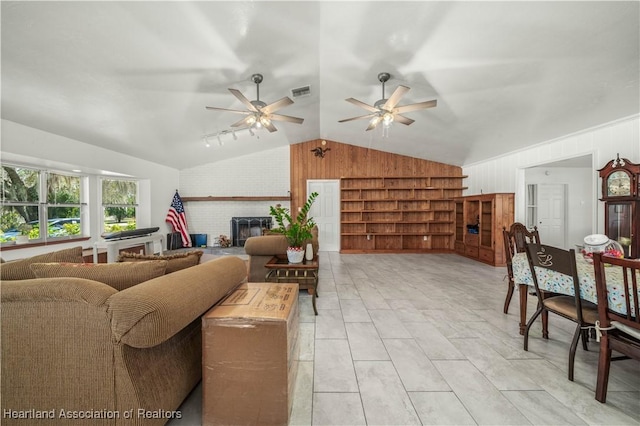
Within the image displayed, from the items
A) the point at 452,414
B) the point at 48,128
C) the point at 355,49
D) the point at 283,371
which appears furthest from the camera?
the point at 48,128

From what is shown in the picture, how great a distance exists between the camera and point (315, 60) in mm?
3072

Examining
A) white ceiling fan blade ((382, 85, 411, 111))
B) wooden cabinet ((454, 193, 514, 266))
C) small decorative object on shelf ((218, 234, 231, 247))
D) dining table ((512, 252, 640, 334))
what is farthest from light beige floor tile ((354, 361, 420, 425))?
small decorative object on shelf ((218, 234, 231, 247))

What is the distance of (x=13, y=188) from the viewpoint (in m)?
3.46

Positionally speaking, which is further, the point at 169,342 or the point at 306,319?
the point at 306,319

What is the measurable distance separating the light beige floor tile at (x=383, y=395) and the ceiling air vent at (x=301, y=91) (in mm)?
3644

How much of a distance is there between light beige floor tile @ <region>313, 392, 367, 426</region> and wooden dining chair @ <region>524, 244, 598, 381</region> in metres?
1.47

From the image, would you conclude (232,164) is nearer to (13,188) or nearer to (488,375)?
(13,188)

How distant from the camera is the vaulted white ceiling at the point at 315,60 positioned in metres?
2.03

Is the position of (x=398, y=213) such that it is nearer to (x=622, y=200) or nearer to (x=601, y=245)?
(x=622, y=200)

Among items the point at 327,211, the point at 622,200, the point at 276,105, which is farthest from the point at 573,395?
the point at 327,211

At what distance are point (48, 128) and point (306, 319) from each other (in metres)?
4.29

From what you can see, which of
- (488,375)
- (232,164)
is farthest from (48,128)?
(488,375)

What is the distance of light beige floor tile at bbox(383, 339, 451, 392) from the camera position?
1.59 m

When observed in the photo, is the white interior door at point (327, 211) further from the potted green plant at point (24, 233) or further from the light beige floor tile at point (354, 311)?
the potted green plant at point (24, 233)
